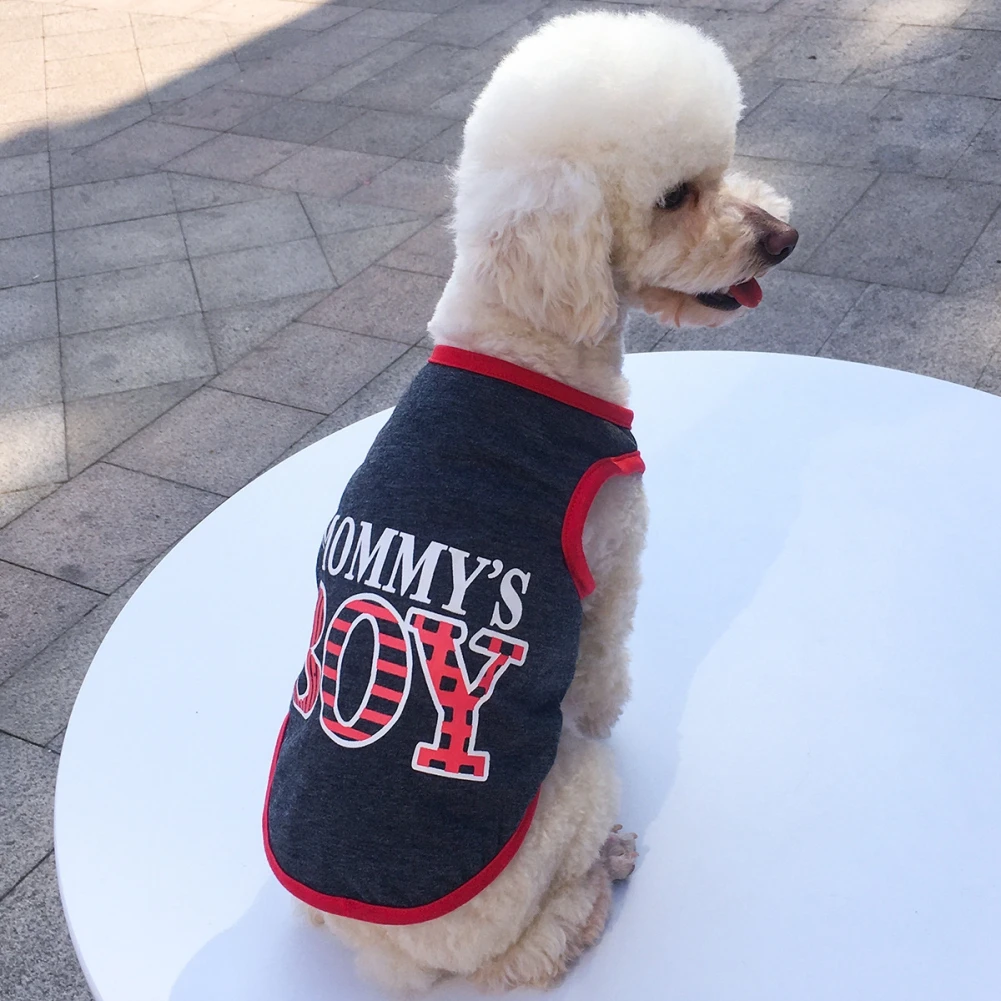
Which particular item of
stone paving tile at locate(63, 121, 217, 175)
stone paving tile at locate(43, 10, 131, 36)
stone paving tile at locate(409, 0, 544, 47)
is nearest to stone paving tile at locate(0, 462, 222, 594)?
stone paving tile at locate(63, 121, 217, 175)

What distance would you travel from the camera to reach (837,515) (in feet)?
5.49

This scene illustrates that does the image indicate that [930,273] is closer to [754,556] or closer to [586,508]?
[754,556]

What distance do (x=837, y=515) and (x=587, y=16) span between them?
0.86 meters

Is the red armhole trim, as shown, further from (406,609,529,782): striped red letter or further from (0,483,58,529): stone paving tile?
(0,483,58,529): stone paving tile

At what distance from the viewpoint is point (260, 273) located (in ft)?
13.5

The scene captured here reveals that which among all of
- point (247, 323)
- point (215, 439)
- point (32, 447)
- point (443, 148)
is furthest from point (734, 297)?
point (443, 148)

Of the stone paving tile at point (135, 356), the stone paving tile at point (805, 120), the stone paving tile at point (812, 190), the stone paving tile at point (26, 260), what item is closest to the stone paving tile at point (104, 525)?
the stone paving tile at point (135, 356)

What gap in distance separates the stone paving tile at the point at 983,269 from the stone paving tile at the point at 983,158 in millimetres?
390

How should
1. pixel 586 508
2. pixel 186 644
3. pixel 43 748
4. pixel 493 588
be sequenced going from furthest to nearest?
pixel 43 748, pixel 186 644, pixel 586 508, pixel 493 588

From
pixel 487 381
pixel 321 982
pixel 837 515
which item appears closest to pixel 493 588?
pixel 487 381

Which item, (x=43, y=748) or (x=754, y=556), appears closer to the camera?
(x=754, y=556)

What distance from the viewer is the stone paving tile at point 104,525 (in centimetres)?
278

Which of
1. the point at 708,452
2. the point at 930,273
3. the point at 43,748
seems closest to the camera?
the point at 708,452

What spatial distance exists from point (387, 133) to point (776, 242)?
13.4 ft
